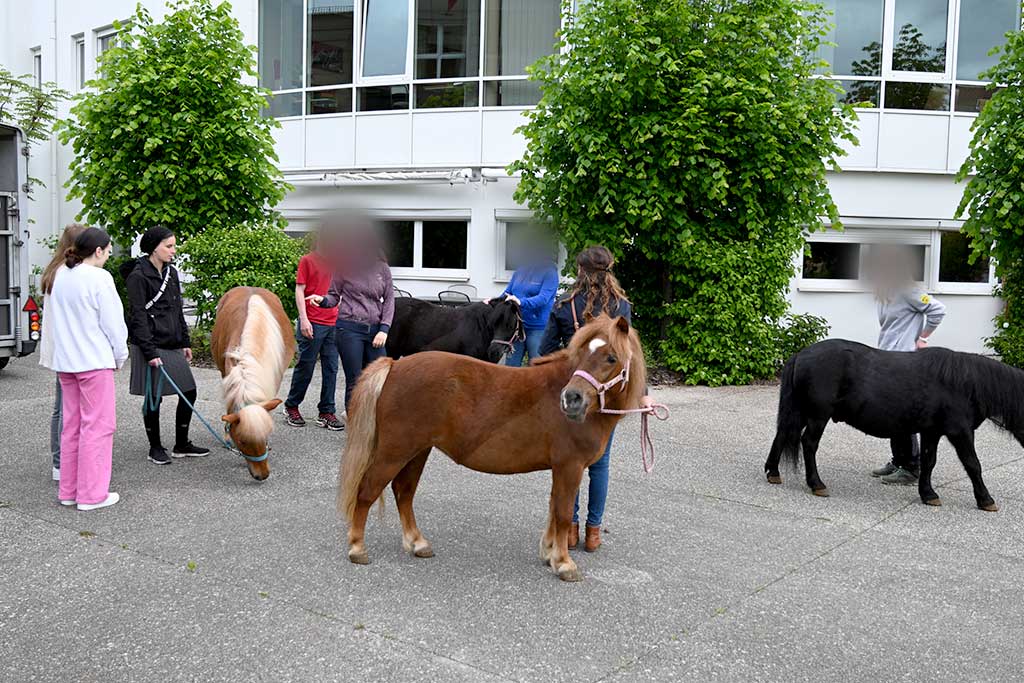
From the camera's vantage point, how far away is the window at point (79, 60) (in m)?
22.5

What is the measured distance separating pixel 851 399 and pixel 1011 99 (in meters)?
6.89

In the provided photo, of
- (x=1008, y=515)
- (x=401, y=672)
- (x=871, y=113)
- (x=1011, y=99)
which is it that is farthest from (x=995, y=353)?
(x=401, y=672)

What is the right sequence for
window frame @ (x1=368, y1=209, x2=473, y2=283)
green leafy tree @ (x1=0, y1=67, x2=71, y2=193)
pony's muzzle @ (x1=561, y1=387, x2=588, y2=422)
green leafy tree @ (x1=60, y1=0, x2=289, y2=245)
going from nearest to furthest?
pony's muzzle @ (x1=561, y1=387, x2=588, y2=422) < green leafy tree @ (x1=60, y1=0, x2=289, y2=245) < window frame @ (x1=368, y1=209, x2=473, y2=283) < green leafy tree @ (x1=0, y1=67, x2=71, y2=193)

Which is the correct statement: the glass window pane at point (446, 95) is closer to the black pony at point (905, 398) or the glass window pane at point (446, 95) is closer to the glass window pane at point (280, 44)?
the glass window pane at point (280, 44)

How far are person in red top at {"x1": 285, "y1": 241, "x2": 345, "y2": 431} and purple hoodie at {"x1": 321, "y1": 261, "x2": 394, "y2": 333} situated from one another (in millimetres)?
199

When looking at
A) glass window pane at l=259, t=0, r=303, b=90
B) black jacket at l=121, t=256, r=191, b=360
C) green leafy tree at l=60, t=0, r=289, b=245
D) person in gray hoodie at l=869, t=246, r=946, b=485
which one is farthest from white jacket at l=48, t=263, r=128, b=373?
glass window pane at l=259, t=0, r=303, b=90

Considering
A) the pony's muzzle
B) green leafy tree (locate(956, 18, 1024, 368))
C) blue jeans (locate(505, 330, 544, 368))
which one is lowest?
blue jeans (locate(505, 330, 544, 368))

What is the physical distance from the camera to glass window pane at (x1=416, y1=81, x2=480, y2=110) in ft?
54.8

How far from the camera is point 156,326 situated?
689 cm

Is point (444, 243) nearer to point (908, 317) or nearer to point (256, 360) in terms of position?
point (256, 360)

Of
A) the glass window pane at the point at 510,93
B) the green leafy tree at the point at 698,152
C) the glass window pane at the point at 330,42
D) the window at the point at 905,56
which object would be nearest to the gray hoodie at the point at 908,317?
the green leafy tree at the point at 698,152

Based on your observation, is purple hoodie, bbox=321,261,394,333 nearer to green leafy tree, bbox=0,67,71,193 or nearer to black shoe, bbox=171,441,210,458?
black shoe, bbox=171,441,210,458

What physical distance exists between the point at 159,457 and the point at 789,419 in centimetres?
493

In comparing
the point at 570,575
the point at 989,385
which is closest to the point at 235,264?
the point at 570,575
